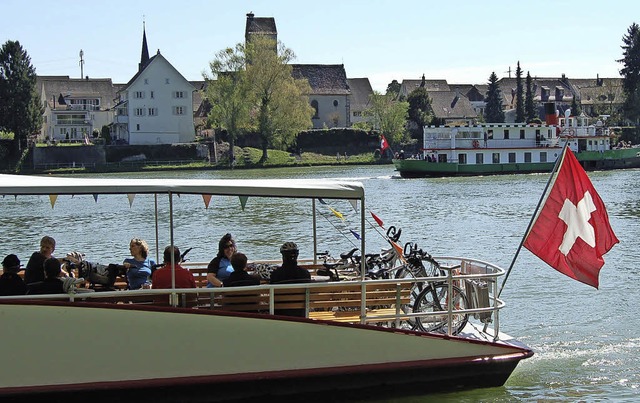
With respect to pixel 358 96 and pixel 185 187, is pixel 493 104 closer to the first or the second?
pixel 358 96

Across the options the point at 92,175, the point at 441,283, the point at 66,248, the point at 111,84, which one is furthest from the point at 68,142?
the point at 441,283

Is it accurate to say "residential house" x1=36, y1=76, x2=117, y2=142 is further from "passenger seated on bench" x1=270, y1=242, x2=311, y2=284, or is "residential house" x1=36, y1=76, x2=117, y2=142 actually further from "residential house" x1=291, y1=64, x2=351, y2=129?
"passenger seated on bench" x1=270, y1=242, x2=311, y2=284

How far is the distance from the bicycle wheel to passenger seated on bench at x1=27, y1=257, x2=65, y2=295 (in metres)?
3.91

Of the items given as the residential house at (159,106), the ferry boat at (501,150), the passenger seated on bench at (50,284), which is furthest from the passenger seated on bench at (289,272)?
the residential house at (159,106)

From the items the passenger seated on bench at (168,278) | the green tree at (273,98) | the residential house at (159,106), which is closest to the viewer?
the passenger seated on bench at (168,278)

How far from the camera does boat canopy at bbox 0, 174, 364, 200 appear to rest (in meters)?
9.59

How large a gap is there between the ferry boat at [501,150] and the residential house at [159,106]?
1371 inches

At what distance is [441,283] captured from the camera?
11617 mm

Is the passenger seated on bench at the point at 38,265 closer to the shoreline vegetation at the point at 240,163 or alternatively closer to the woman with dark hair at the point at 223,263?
the woman with dark hair at the point at 223,263

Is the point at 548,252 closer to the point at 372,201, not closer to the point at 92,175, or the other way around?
the point at 372,201

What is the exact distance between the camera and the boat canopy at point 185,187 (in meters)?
9.59

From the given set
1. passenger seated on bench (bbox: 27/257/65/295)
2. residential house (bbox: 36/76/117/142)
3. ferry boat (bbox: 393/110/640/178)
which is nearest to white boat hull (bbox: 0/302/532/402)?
passenger seated on bench (bbox: 27/257/65/295)

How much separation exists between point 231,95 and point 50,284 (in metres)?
78.4

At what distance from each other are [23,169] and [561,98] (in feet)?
254
